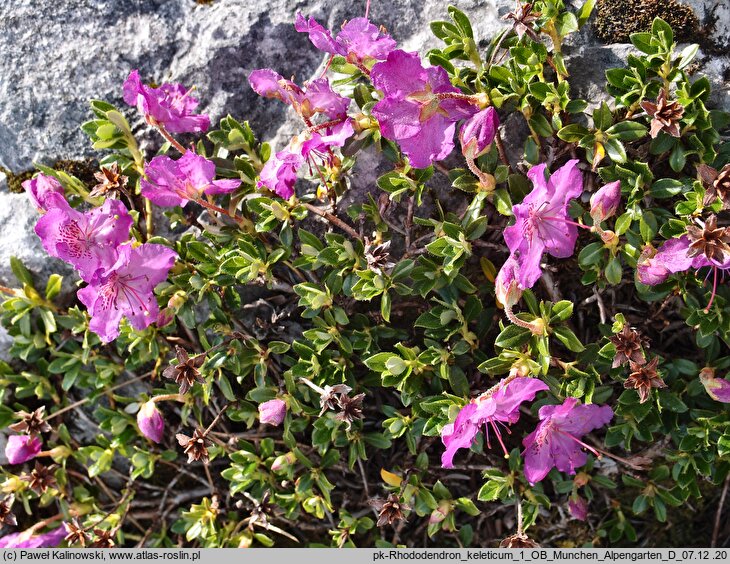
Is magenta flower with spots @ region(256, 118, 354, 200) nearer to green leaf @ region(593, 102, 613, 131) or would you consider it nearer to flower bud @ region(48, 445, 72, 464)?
green leaf @ region(593, 102, 613, 131)

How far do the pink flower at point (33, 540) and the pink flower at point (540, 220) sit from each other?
1703 millimetres

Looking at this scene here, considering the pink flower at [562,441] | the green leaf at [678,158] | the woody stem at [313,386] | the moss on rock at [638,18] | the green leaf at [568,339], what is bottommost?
the pink flower at [562,441]

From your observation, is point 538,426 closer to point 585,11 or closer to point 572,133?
point 572,133

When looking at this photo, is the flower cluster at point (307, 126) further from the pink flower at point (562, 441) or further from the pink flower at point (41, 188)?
the pink flower at point (562, 441)

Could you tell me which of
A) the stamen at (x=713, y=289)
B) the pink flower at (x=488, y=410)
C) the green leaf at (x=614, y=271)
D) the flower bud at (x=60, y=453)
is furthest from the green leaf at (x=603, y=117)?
the flower bud at (x=60, y=453)

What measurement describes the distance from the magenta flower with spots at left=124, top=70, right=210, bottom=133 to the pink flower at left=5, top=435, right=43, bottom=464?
3.52 feet

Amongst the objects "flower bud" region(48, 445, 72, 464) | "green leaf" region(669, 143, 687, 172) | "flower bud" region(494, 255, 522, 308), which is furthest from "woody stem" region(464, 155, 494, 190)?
"flower bud" region(48, 445, 72, 464)

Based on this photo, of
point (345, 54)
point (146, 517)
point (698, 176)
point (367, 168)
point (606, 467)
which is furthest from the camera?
point (146, 517)

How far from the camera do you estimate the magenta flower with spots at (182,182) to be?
1907mm

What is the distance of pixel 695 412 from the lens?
6.35 feet

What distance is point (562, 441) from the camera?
6.39 ft

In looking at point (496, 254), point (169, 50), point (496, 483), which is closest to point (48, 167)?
point (169, 50)
